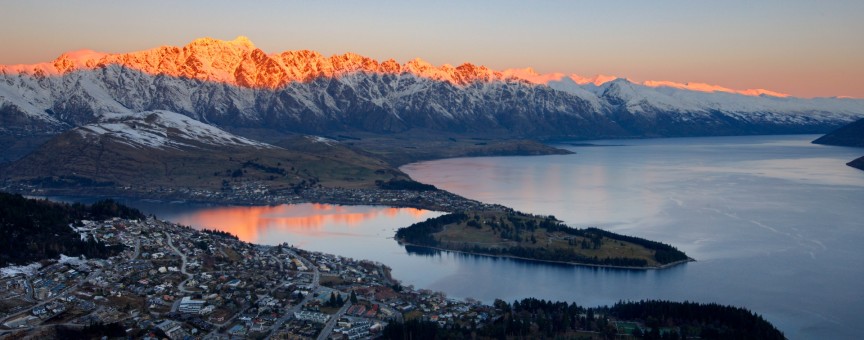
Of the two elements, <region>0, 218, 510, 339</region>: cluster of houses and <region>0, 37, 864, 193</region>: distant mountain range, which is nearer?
<region>0, 218, 510, 339</region>: cluster of houses

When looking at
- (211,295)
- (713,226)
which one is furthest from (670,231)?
(211,295)

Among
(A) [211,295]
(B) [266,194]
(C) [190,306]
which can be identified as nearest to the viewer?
(C) [190,306]

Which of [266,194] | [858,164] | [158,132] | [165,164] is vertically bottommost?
[266,194]

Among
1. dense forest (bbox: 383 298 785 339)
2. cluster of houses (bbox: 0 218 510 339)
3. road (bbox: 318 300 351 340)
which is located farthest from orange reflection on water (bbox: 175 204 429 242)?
dense forest (bbox: 383 298 785 339)

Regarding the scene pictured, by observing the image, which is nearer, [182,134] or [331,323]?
[331,323]

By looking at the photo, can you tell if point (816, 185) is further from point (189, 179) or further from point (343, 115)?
point (343, 115)

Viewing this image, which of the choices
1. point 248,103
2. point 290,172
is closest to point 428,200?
point 290,172

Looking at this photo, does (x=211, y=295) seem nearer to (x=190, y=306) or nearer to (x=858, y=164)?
(x=190, y=306)

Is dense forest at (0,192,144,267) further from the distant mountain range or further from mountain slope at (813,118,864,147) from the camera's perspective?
mountain slope at (813,118,864,147)
